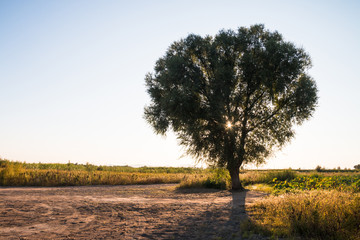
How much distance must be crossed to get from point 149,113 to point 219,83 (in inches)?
278

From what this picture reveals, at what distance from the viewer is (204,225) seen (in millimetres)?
8914

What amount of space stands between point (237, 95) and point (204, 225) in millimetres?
13216

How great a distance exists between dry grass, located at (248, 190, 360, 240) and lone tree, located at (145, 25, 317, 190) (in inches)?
414

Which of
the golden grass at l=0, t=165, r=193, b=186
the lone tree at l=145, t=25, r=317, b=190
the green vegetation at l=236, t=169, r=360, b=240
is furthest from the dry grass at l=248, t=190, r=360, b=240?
the golden grass at l=0, t=165, r=193, b=186

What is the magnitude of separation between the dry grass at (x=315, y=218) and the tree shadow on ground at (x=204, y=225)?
76 centimetres

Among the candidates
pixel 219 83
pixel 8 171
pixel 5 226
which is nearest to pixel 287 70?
pixel 219 83

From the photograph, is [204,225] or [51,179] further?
[51,179]

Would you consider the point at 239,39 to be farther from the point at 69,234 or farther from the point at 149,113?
the point at 69,234

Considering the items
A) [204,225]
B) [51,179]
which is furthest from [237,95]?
[51,179]

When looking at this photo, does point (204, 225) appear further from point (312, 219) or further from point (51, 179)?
point (51, 179)

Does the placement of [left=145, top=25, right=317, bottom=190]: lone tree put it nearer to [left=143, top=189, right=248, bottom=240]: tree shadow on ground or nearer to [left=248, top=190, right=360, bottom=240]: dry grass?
[left=143, top=189, right=248, bottom=240]: tree shadow on ground

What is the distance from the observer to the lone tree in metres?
19.7

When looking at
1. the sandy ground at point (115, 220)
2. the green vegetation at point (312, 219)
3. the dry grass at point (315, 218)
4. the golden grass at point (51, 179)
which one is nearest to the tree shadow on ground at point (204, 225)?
the sandy ground at point (115, 220)

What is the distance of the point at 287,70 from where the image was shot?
1995 centimetres
